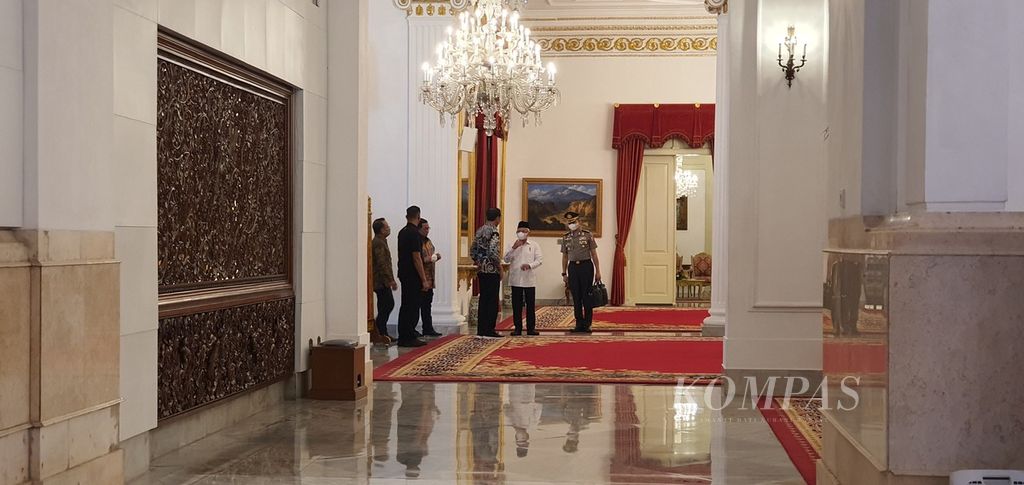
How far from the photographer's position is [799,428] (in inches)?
275

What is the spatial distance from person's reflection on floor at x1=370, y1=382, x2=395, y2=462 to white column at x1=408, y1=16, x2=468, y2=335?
4.81m

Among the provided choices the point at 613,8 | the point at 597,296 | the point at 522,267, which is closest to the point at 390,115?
the point at 522,267

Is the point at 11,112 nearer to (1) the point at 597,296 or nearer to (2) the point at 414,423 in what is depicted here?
(2) the point at 414,423

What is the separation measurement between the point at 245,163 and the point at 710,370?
16.5 ft

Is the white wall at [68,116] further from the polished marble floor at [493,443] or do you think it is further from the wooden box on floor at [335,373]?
the wooden box on floor at [335,373]

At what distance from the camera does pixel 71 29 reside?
15.4 ft

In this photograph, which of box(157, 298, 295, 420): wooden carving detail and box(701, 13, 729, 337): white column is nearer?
box(157, 298, 295, 420): wooden carving detail

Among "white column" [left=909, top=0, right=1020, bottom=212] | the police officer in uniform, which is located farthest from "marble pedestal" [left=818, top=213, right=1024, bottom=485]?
the police officer in uniform

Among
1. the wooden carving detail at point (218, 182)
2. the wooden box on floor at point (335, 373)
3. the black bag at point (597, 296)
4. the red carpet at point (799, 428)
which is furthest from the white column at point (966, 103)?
the black bag at point (597, 296)

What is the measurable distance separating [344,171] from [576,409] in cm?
263

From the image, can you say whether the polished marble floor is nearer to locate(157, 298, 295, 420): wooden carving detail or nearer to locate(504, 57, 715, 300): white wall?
locate(157, 298, 295, 420): wooden carving detail

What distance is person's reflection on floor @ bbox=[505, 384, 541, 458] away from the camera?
21.3 ft

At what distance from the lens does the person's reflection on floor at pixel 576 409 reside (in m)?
6.52

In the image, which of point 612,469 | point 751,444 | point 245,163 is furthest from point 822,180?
point 245,163
